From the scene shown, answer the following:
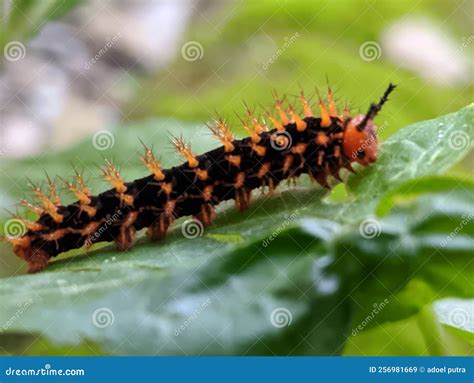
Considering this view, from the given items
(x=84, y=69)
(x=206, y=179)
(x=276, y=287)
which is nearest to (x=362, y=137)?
(x=206, y=179)

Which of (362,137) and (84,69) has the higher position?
(362,137)

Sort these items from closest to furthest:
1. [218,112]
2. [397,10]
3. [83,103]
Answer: [218,112], [397,10], [83,103]

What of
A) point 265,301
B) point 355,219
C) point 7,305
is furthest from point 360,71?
point 7,305

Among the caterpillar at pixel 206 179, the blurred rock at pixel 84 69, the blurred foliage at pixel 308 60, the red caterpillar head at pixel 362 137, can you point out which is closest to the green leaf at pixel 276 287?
the red caterpillar head at pixel 362 137

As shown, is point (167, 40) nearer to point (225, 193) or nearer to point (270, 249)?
point (225, 193)

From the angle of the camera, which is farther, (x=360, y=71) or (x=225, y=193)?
(x=360, y=71)

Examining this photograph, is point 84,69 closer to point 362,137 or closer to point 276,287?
point 362,137

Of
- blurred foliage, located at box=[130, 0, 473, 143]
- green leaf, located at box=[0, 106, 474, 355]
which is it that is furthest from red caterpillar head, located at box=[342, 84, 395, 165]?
blurred foliage, located at box=[130, 0, 473, 143]
